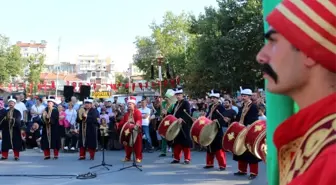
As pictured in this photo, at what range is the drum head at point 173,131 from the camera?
1036cm

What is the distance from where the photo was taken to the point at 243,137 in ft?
26.9

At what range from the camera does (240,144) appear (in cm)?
838

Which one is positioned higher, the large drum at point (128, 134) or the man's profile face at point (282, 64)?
the man's profile face at point (282, 64)

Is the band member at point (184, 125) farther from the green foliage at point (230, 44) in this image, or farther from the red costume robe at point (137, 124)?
the green foliage at point (230, 44)

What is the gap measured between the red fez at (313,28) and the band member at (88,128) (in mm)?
11111

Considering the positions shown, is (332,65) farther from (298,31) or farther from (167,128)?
(167,128)

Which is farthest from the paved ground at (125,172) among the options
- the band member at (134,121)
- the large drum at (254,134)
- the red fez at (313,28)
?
the red fez at (313,28)

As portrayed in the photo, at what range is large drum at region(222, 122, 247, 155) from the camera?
8320 mm

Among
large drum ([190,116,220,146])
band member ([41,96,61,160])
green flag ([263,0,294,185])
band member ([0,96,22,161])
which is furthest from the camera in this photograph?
band member ([41,96,61,160])

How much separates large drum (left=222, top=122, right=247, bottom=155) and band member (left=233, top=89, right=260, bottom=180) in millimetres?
309

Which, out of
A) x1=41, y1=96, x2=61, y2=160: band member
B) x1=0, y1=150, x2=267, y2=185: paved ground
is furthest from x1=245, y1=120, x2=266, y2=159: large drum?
x1=41, y1=96, x2=61, y2=160: band member

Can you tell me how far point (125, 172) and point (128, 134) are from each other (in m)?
1.35

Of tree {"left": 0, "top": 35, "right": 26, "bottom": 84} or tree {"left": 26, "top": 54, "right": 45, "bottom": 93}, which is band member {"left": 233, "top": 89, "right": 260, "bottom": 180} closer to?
tree {"left": 0, "top": 35, "right": 26, "bottom": 84}

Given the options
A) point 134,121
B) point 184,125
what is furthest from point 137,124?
point 184,125
